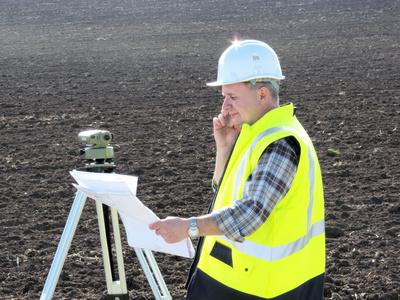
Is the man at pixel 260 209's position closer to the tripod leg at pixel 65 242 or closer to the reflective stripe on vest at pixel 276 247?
the reflective stripe on vest at pixel 276 247

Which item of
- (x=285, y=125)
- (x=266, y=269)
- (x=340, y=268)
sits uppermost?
(x=285, y=125)

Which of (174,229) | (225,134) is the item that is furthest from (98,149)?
(174,229)

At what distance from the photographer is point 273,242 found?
8.66 feet

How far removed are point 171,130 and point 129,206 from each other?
716cm

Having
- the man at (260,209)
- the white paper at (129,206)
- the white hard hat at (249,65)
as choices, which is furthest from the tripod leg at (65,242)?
the white hard hat at (249,65)

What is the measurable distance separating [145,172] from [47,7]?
26754 mm

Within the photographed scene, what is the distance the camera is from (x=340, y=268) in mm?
5117

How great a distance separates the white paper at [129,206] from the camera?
2.61 meters

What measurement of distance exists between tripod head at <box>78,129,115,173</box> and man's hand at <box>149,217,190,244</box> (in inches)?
30.2

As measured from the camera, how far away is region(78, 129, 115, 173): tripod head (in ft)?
10.5

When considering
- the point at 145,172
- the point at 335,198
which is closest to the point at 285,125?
the point at 335,198

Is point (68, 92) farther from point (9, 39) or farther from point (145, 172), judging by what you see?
point (9, 39)

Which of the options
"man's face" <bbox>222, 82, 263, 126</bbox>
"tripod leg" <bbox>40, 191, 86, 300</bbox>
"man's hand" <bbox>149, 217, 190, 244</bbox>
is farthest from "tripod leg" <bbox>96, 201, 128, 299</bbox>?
"man's face" <bbox>222, 82, 263, 126</bbox>

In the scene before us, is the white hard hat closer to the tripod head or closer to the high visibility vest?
the high visibility vest
